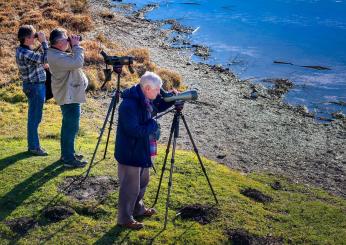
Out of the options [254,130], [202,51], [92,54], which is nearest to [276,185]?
[254,130]

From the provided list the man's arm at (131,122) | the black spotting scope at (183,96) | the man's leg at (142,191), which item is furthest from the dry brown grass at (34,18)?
the man's arm at (131,122)

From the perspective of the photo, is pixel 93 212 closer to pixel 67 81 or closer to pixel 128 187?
pixel 128 187

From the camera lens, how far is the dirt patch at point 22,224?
620 centimetres

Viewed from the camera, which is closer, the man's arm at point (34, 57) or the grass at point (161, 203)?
the grass at point (161, 203)

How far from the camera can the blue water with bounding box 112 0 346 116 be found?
23.2 metres

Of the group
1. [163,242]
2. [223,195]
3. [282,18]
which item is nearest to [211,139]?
[223,195]

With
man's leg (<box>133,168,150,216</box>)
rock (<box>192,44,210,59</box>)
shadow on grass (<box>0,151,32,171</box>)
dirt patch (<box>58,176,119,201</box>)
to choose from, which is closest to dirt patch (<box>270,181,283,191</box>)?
dirt patch (<box>58,176,119,201</box>)

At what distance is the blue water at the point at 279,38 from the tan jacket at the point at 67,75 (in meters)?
13.6

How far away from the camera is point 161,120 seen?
44.0 ft

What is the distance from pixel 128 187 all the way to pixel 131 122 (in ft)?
3.07

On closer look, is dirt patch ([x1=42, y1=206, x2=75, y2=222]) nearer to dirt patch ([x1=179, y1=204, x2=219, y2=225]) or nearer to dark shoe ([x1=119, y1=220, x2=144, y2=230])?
dark shoe ([x1=119, y1=220, x2=144, y2=230])

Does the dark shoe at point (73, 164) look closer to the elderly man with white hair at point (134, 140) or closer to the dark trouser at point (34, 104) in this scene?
the dark trouser at point (34, 104)

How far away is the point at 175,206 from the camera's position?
712 centimetres

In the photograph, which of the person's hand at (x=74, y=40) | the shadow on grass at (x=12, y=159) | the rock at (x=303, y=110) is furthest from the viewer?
the rock at (x=303, y=110)
